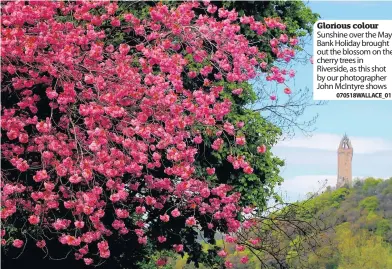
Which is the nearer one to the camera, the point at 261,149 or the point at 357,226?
the point at 261,149

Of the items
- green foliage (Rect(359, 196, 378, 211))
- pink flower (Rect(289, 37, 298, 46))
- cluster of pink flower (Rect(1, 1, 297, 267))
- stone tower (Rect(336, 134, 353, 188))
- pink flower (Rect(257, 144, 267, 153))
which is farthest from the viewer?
stone tower (Rect(336, 134, 353, 188))

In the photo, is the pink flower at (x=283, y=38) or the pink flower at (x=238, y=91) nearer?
the pink flower at (x=238, y=91)

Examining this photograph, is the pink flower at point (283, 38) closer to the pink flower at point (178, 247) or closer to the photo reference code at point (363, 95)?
the photo reference code at point (363, 95)

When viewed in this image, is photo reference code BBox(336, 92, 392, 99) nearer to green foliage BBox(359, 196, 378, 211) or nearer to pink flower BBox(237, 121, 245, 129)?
pink flower BBox(237, 121, 245, 129)

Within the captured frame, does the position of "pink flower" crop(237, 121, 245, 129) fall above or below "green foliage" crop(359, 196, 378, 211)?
above

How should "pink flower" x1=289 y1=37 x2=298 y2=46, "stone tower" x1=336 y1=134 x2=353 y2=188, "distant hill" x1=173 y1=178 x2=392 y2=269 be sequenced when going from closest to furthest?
"pink flower" x1=289 y1=37 x2=298 y2=46, "distant hill" x1=173 y1=178 x2=392 y2=269, "stone tower" x1=336 y1=134 x2=353 y2=188

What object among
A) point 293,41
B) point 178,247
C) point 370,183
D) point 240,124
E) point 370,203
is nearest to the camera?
point 240,124

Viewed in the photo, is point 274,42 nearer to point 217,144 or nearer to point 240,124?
point 240,124

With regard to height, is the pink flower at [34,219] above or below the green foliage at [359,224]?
above

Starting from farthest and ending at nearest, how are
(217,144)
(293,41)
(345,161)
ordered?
(345,161), (293,41), (217,144)

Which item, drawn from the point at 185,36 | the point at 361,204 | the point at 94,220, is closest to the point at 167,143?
the point at 94,220

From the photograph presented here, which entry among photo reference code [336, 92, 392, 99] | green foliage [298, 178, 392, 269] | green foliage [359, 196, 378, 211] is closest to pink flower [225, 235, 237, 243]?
photo reference code [336, 92, 392, 99]

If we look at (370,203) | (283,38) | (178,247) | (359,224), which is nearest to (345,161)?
(370,203)

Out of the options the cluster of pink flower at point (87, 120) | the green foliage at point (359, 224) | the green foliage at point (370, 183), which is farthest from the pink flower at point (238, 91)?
the green foliage at point (370, 183)
